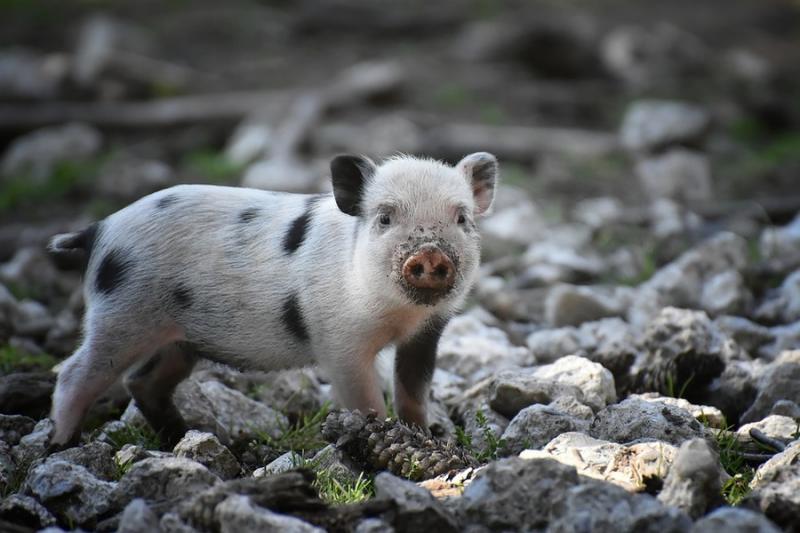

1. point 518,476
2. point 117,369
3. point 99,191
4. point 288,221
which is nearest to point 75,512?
point 117,369

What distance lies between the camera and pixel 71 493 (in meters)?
3.93

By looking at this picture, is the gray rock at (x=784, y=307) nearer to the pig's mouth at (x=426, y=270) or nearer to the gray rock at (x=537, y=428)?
the gray rock at (x=537, y=428)

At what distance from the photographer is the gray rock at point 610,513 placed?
3.29m

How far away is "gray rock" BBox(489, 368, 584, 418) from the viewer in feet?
16.4

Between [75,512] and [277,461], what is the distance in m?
0.93

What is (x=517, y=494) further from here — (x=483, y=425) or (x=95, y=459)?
(x=95, y=459)

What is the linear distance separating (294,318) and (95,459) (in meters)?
1.26

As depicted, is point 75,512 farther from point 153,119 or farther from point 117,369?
point 153,119

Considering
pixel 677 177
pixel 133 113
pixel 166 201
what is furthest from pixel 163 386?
pixel 133 113

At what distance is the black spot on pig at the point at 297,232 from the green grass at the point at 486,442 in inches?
49.1

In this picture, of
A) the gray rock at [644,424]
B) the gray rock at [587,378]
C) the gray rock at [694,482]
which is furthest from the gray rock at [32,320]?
the gray rock at [694,482]

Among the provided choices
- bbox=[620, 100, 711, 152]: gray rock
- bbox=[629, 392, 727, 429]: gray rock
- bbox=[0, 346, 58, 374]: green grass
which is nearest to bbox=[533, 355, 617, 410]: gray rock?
bbox=[629, 392, 727, 429]: gray rock

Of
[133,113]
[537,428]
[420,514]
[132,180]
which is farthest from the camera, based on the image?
[133,113]

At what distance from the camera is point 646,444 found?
4.05 meters
